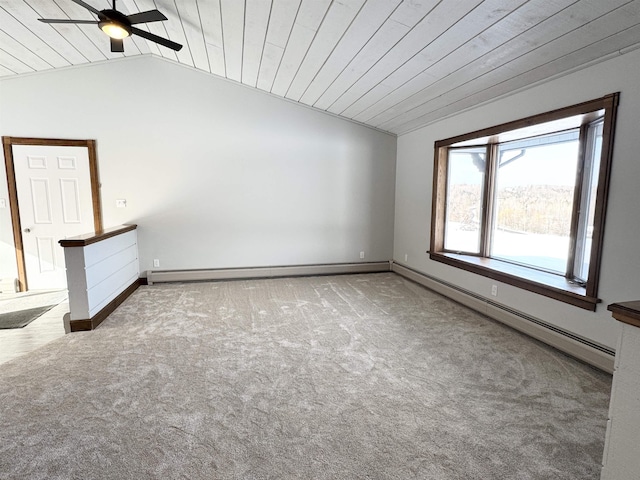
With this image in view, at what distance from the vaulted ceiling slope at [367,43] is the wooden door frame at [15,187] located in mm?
887

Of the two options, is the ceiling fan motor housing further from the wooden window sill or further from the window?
the wooden window sill

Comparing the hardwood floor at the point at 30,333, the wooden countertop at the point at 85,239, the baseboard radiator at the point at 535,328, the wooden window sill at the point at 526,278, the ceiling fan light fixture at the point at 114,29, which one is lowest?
the hardwood floor at the point at 30,333

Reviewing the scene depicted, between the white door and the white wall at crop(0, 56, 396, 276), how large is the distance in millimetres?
218

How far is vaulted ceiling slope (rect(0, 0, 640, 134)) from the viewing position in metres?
2.17

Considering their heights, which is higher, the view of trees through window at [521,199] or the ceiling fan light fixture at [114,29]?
the ceiling fan light fixture at [114,29]

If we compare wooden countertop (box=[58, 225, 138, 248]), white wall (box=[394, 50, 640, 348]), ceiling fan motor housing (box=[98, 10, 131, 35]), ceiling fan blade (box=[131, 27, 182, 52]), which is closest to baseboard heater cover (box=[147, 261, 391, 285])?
wooden countertop (box=[58, 225, 138, 248])

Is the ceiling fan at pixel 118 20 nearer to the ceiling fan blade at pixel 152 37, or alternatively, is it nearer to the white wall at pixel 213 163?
the ceiling fan blade at pixel 152 37

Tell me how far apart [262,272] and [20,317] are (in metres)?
2.88

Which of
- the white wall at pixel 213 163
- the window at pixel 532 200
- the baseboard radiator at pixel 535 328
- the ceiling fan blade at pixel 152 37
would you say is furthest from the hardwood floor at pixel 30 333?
the window at pixel 532 200

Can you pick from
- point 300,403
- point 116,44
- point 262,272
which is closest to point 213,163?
point 262,272

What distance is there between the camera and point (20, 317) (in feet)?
12.0

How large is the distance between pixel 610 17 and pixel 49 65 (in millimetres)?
5692

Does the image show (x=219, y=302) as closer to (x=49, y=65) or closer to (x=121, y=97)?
(x=121, y=97)

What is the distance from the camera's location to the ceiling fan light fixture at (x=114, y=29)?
8.71ft
